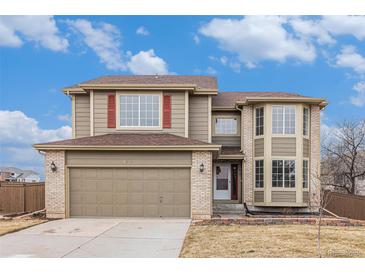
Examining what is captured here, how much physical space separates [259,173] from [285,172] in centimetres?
118

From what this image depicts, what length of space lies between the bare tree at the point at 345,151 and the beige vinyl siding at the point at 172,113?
13.8m

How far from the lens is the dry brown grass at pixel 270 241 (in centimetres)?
864

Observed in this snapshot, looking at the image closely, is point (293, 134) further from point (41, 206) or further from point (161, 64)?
point (41, 206)

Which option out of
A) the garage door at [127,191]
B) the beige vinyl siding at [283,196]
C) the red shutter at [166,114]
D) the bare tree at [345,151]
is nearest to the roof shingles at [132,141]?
the red shutter at [166,114]

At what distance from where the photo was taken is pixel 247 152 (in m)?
18.7

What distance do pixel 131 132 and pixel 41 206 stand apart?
5.90 m

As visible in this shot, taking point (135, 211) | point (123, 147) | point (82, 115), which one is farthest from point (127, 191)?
point (82, 115)

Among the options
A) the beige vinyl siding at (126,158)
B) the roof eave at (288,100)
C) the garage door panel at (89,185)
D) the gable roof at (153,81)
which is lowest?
the garage door panel at (89,185)

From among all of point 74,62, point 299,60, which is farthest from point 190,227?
point 299,60

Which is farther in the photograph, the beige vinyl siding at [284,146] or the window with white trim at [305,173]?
the window with white trim at [305,173]

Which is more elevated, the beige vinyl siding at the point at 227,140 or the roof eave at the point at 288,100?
the roof eave at the point at 288,100

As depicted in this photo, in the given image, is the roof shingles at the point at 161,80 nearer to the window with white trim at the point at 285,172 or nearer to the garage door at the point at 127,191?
the window with white trim at the point at 285,172

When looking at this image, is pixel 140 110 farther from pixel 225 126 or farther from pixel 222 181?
pixel 222 181

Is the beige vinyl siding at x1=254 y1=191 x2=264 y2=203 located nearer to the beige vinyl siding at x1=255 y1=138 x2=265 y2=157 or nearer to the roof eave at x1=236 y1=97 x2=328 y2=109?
the beige vinyl siding at x1=255 y1=138 x2=265 y2=157
